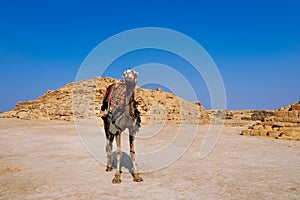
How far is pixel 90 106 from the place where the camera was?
110 ft

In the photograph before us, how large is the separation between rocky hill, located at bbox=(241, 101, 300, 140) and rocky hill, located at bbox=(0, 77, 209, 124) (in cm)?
1664

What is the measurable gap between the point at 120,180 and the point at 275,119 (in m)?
17.6

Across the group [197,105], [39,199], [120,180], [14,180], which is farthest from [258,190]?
[197,105]

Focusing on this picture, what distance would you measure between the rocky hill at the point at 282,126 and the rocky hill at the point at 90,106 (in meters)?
16.6

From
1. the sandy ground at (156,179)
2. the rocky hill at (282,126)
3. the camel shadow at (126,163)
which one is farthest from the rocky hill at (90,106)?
the sandy ground at (156,179)

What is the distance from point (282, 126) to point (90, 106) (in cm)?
2294

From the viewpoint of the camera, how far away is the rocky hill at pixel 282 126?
1656cm

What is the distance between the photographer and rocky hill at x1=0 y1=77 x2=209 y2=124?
33181mm

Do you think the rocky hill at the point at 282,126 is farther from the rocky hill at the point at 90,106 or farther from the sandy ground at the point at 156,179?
the rocky hill at the point at 90,106

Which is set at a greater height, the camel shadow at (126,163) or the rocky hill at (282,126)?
the rocky hill at (282,126)

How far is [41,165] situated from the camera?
7.22 m

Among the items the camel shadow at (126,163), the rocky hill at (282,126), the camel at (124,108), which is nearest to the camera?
the camel at (124,108)

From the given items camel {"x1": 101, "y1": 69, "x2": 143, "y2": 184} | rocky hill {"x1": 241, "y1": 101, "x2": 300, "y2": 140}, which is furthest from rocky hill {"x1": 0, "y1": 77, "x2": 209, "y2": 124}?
camel {"x1": 101, "y1": 69, "x2": 143, "y2": 184}

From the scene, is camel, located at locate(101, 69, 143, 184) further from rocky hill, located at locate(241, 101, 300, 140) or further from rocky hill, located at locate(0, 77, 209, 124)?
rocky hill, located at locate(0, 77, 209, 124)
